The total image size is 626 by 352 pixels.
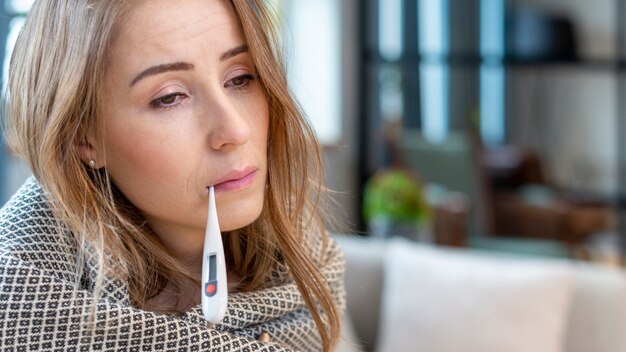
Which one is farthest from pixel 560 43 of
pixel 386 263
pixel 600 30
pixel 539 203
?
pixel 386 263

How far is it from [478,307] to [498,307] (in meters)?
0.05

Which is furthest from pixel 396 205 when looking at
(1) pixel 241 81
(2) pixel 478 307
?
(1) pixel 241 81

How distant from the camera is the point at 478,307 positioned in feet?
7.20

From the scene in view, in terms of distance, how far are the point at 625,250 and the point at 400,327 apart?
12.2 ft

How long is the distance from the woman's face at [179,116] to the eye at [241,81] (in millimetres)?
13

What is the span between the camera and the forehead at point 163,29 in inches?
32.8

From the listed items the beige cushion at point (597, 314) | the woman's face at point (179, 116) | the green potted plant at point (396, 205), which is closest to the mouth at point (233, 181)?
the woman's face at point (179, 116)

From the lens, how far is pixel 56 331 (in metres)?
0.84

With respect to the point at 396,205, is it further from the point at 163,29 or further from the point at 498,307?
the point at 163,29

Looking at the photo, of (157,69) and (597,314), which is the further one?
(597,314)

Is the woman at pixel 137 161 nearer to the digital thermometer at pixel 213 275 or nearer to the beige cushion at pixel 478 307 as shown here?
the digital thermometer at pixel 213 275

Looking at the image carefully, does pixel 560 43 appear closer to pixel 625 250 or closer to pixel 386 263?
pixel 625 250

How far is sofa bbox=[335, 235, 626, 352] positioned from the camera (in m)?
2.16

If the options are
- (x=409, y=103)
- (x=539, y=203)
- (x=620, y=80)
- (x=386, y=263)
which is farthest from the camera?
(x=620, y=80)
